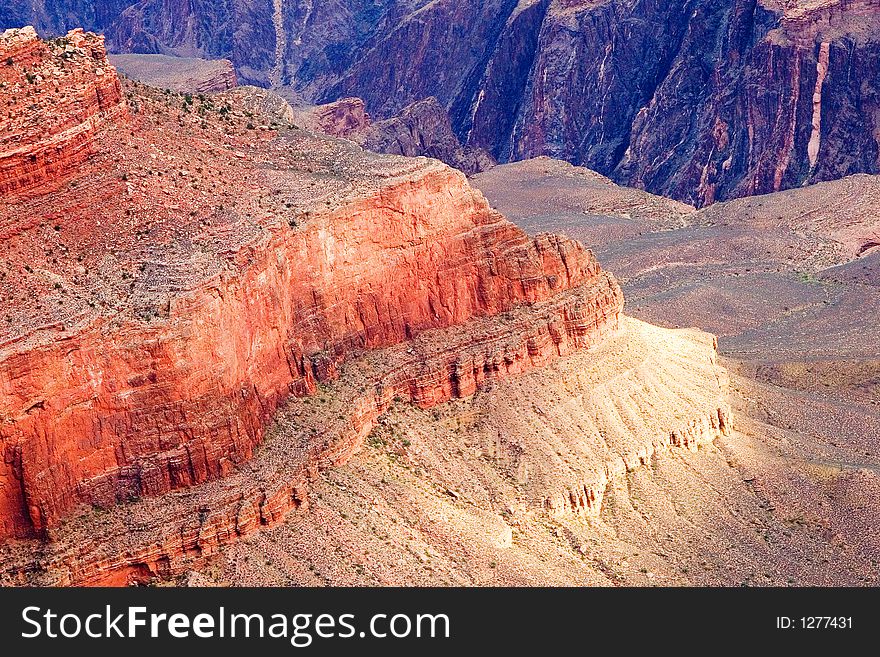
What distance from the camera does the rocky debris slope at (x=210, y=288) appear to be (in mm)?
61219

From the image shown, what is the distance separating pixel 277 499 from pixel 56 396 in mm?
9127

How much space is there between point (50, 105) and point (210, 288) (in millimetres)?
10588

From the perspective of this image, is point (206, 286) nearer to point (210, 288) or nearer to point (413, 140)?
point (210, 288)

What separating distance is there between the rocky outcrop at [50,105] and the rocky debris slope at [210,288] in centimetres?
27

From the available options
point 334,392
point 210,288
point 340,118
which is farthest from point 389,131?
point 210,288

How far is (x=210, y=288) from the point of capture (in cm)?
6475

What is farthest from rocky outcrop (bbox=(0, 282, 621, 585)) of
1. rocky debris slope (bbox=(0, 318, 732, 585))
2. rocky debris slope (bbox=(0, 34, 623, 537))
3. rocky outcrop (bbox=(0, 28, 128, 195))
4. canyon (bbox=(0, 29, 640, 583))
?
rocky outcrop (bbox=(0, 28, 128, 195))

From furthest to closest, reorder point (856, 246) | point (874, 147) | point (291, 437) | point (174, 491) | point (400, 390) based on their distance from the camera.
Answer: point (874, 147) → point (856, 246) → point (400, 390) → point (291, 437) → point (174, 491)

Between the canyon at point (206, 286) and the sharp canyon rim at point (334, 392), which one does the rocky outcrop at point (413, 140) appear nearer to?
the sharp canyon rim at point (334, 392)

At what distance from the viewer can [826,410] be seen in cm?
9456

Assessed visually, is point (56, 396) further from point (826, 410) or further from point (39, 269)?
point (826, 410)

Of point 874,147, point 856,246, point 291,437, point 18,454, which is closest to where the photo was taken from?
point 18,454

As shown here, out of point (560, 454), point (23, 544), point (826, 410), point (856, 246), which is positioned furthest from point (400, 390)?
point (856, 246)

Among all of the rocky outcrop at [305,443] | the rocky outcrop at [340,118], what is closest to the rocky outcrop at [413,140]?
the rocky outcrop at [340,118]
